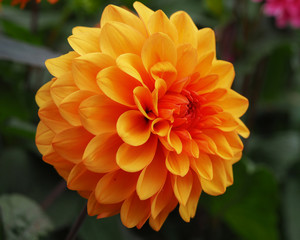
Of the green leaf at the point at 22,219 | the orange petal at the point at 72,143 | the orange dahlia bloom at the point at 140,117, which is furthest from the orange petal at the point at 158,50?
the green leaf at the point at 22,219

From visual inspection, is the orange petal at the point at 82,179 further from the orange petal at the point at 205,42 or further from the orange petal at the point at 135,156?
the orange petal at the point at 205,42

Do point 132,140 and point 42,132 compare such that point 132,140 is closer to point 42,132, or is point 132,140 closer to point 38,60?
point 42,132

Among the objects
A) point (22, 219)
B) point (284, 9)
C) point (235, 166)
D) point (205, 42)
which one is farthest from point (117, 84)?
point (284, 9)

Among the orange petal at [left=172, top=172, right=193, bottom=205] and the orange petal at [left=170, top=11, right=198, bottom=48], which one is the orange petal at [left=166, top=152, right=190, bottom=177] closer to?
the orange petal at [left=172, top=172, right=193, bottom=205]

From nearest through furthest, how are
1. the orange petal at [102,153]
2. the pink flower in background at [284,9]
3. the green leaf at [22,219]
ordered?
the orange petal at [102,153]
the green leaf at [22,219]
the pink flower in background at [284,9]

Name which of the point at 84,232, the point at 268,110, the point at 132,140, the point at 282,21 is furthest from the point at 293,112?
the point at 132,140

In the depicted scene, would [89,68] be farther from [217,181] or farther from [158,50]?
[217,181]
